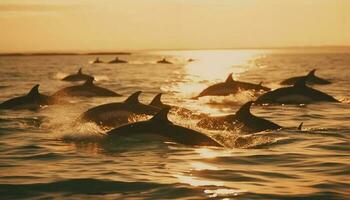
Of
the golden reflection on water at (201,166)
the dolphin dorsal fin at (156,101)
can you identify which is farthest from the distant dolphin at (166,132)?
the dolphin dorsal fin at (156,101)

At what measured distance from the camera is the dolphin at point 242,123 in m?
15.9

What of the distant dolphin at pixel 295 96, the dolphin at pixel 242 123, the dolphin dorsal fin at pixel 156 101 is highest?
the dolphin dorsal fin at pixel 156 101

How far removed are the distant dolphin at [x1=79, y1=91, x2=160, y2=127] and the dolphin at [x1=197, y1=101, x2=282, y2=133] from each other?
1.69 metres

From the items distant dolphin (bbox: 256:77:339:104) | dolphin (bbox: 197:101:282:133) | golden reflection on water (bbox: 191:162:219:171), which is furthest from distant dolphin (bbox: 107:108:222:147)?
distant dolphin (bbox: 256:77:339:104)

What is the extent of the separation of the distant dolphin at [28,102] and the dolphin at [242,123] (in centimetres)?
849

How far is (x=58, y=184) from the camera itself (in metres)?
9.99

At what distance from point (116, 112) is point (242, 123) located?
11.2 ft

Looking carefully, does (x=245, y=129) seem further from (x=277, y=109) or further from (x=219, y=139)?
(x=277, y=109)

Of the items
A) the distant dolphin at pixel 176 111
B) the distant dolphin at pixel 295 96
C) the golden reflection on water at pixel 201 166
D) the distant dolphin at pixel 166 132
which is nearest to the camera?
the golden reflection on water at pixel 201 166

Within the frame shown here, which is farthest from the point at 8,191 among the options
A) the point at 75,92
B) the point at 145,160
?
the point at 75,92

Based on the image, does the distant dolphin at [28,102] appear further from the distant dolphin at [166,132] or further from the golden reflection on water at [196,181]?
the golden reflection on water at [196,181]

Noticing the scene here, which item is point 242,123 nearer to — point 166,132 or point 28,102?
point 166,132

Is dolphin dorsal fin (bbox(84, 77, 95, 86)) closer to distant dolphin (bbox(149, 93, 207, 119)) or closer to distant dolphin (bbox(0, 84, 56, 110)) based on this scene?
distant dolphin (bbox(0, 84, 56, 110))

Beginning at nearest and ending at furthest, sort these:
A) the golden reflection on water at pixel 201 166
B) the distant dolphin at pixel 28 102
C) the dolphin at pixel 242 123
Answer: the golden reflection on water at pixel 201 166
the dolphin at pixel 242 123
the distant dolphin at pixel 28 102
